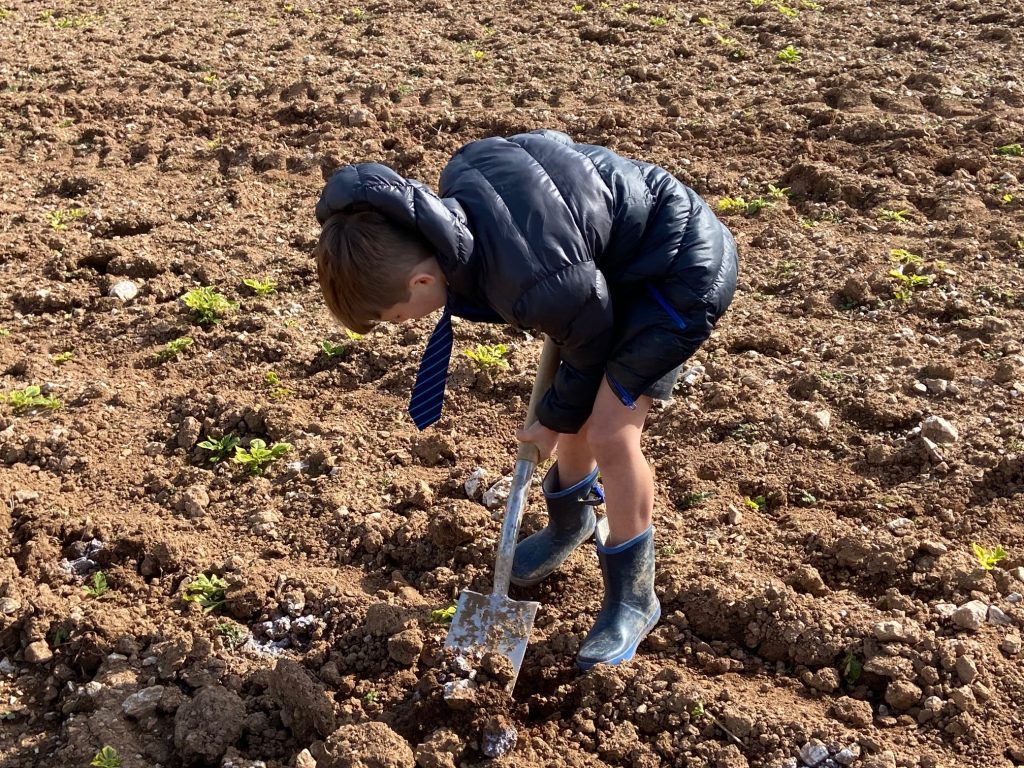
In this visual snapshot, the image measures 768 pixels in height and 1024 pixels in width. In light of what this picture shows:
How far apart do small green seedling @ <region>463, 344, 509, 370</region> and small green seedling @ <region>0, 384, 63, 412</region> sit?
179 cm

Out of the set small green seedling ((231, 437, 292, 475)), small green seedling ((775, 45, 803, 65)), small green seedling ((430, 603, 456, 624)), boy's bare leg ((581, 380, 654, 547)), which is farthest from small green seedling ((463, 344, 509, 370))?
small green seedling ((775, 45, 803, 65))

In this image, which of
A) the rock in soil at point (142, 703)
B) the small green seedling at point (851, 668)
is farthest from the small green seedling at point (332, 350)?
the small green seedling at point (851, 668)

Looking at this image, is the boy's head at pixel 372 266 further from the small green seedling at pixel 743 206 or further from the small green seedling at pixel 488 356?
the small green seedling at pixel 743 206

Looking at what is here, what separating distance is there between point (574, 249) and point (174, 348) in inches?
108

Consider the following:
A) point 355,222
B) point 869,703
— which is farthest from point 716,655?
point 355,222

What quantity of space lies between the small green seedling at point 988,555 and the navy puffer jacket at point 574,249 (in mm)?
1299

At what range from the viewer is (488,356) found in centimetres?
454

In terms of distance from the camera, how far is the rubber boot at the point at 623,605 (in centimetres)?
310

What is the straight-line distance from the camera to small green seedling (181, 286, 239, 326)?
4961 millimetres

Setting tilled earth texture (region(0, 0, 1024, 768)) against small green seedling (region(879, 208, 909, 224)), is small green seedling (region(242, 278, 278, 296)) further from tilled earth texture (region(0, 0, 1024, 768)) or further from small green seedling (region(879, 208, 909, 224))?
small green seedling (region(879, 208, 909, 224))

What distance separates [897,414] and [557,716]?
1.91 meters

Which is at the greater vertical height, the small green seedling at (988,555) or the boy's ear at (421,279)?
the boy's ear at (421,279)

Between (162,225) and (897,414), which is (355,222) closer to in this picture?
(897,414)

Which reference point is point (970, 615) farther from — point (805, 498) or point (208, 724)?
point (208, 724)
